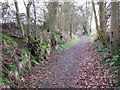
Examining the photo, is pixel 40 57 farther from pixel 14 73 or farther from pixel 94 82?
pixel 94 82

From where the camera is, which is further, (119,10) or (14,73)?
(119,10)

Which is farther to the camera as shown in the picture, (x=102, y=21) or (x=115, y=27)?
(x=102, y=21)

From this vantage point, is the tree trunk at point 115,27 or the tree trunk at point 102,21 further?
the tree trunk at point 102,21

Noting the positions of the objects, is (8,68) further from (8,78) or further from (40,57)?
(40,57)

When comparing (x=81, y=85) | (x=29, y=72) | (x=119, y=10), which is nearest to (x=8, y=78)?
(x=29, y=72)

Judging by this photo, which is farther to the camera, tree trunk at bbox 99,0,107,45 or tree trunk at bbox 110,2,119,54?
tree trunk at bbox 99,0,107,45

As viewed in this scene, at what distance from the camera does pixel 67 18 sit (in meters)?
18.1

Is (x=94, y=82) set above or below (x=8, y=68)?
below

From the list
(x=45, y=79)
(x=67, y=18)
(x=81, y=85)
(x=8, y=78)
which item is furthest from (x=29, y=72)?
(x=67, y=18)

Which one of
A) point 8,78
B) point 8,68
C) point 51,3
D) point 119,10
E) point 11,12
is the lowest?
point 8,78

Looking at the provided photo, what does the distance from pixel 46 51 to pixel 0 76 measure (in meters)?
5.04

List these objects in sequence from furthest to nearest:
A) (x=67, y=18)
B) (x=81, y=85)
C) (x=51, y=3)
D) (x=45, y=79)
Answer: (x=67, y=18), (x=51, y=3), (x=45, y=79), (x=81, y=85)

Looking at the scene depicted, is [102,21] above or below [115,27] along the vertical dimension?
above

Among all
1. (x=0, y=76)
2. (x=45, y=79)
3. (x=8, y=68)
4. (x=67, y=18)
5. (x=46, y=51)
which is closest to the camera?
(x=0, y=76)
